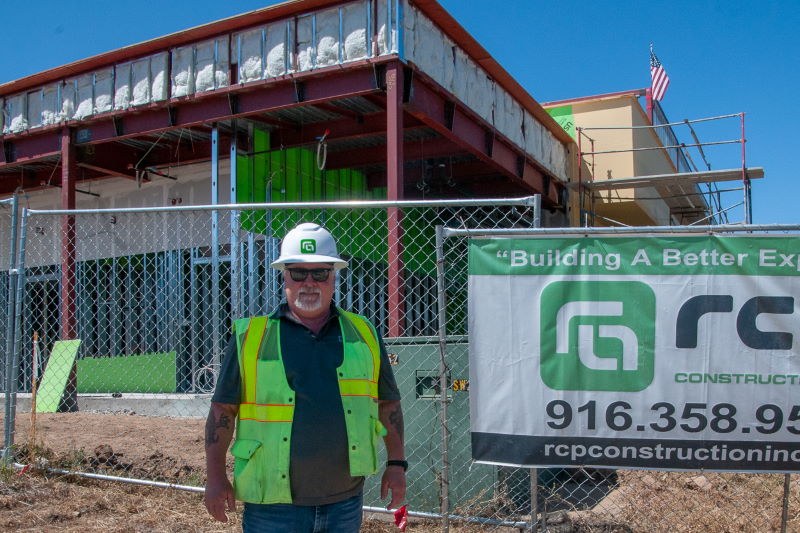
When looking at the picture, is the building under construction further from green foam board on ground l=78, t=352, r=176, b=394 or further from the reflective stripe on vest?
the reflective stripe on vest

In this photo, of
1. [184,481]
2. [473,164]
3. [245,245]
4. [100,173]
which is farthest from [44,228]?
[184,481]

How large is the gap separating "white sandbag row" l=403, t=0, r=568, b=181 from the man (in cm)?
848

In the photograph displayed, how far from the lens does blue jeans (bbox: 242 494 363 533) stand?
9.92 ft

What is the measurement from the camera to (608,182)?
18188 mm

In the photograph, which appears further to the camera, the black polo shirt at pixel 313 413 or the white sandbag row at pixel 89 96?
the white sandbag row at pixel 89 96

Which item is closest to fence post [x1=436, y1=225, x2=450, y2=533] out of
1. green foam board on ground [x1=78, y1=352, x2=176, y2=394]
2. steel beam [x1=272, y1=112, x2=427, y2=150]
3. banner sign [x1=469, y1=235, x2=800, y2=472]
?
banner sign [x1=469, y1=235, x2=800, y2=472]

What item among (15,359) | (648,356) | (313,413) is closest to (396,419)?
(313,413)

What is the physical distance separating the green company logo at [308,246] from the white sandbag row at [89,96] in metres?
10.8

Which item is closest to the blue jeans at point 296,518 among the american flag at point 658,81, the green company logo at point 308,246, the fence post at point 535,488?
the green company logo at point 308,246

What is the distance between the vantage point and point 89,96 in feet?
45.1

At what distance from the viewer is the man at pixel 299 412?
3029 millimetres

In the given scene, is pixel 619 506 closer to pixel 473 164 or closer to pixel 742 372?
pixel 742 372

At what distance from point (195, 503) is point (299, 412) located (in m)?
3.06

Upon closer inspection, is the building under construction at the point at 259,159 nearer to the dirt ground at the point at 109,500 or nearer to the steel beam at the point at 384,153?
the steel beam at the point at 384,153
